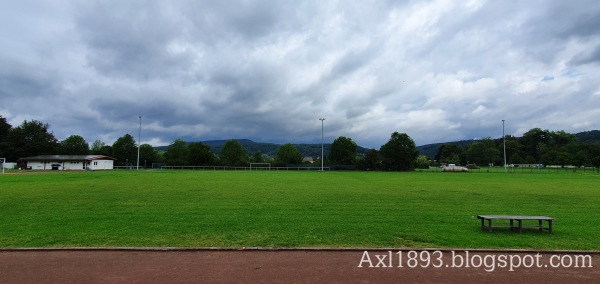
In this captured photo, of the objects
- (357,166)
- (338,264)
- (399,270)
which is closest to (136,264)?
(338,264)

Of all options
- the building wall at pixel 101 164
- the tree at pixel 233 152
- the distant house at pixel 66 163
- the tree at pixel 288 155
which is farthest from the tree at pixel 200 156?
the tree at pixel 288 155

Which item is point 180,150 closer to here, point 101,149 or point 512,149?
point 101,149

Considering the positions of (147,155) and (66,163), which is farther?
(147,155)

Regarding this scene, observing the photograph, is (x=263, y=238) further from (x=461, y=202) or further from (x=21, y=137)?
(x=21, y=137)

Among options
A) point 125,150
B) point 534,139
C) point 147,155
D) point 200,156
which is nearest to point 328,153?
point 200,156

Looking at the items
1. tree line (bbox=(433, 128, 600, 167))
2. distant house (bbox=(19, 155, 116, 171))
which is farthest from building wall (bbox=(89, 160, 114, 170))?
tree line (bbox=(433, 128, 600, 167))

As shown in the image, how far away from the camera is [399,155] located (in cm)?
8662

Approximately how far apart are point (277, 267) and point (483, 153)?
15218 centimetres

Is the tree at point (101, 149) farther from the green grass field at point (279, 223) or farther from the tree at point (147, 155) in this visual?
the green grass field at point (279, 223)

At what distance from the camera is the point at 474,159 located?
144 meters

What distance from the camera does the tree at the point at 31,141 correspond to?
9100 centimetres

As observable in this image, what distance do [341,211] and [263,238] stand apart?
17.0 feet

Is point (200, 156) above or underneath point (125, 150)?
underneath

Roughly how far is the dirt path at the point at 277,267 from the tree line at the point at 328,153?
79919 mm
